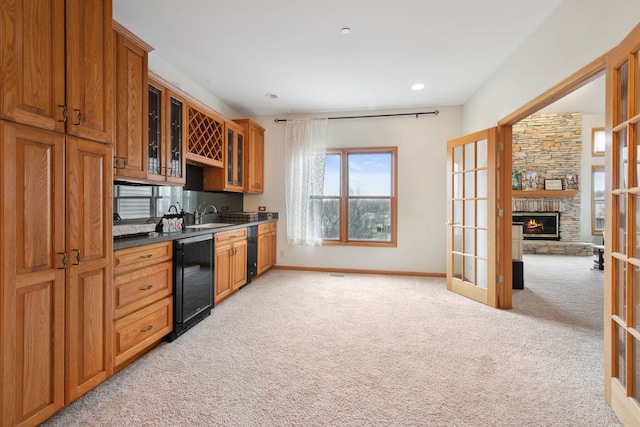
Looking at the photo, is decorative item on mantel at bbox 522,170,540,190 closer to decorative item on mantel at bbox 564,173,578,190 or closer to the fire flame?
decorative item on mantel at bbox 564,173,578,190

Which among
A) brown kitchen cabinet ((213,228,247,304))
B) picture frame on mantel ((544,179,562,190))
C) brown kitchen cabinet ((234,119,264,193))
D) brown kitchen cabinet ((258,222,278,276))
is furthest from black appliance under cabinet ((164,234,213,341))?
picture frame on mantel ((544,179,562,190))

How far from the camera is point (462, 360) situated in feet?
7.05

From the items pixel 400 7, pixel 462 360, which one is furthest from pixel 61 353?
pixel 400 7

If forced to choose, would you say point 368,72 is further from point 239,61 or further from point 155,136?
point 155,136

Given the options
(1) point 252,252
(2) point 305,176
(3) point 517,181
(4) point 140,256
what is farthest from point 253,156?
(3) point 517,181

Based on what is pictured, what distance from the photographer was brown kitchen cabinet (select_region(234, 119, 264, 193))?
4.46 meters

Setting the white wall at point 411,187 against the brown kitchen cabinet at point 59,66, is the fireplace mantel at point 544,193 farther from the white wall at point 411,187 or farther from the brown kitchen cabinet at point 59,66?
the brown kitchen cabinet at point 59,66

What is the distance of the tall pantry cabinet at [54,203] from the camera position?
1.27 metres

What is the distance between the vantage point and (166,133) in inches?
107

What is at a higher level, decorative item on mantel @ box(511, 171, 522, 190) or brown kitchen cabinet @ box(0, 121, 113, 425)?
decorative item on mantel @ box(511, 171, 522, 190)

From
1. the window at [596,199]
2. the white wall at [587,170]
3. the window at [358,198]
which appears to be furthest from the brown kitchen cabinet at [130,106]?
the window at [596,199]

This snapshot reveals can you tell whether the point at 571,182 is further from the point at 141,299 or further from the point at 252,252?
the point at 141,299

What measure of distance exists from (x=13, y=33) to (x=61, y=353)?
154 cm

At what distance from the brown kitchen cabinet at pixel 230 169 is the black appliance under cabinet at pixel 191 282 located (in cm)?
113
